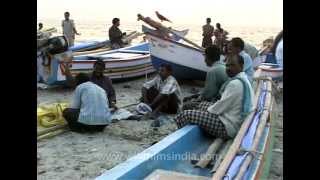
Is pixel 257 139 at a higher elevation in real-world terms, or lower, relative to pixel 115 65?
lower

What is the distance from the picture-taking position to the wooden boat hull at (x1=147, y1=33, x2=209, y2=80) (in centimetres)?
1069

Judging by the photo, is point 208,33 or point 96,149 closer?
point 96,149

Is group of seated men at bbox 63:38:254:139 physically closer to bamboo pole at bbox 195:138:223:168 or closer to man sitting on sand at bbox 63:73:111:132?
man sitting on sand at bbox 63:73:111:132

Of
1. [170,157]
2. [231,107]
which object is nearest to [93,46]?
[231,107]

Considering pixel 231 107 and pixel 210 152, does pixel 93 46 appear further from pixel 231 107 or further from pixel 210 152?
pixel 210 152

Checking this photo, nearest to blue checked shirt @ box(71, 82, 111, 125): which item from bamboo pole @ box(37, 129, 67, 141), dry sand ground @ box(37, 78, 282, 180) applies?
dry sand ground @ box(37, 78, 282, 180)

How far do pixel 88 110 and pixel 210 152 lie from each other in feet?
Result: 6.90

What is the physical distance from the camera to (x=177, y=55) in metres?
10.8

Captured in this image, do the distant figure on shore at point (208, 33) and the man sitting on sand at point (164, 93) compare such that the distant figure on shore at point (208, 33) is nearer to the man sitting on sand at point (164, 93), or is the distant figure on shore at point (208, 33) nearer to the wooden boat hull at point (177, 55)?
the wooden boat hull at point (177, 55)

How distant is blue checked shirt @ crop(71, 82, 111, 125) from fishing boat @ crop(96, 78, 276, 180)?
150cm

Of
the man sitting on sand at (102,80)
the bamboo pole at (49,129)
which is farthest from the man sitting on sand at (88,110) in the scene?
the man sitting on sand at (102,80)

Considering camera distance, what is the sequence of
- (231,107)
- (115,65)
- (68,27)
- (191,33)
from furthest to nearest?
(191,33) → (68,27) → (115,65) → (231,107)
